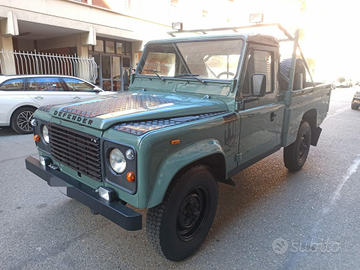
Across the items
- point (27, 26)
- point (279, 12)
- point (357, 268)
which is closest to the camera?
point (357, 268)

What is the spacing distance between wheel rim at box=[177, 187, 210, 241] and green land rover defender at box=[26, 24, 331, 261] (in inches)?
0.5

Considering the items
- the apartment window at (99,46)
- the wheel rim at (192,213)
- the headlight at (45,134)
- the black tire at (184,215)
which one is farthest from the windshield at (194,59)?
the apartment window at (99,46)

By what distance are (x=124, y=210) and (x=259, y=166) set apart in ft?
12.0

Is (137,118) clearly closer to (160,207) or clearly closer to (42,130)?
(160,207)

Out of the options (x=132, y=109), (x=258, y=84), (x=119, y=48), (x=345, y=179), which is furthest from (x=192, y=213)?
(x=119, y=48)

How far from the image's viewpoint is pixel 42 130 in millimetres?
3033

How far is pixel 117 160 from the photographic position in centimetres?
219

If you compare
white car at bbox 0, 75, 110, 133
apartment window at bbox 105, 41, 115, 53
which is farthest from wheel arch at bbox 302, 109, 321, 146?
apartment window at bbox 105, 41, 115, 53

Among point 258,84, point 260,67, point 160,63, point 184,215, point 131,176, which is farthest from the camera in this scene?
point 160,63

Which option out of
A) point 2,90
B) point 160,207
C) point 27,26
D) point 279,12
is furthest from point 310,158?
point 279,12

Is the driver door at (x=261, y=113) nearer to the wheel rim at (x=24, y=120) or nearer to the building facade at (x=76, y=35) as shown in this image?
the wheel rim at (x=24, y=120)

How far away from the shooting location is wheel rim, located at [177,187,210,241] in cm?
258

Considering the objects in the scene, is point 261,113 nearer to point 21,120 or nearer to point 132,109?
point 132,109

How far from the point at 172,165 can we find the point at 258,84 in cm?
138
